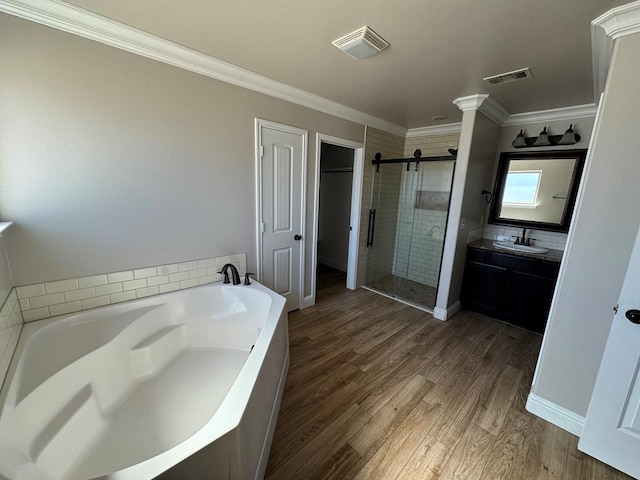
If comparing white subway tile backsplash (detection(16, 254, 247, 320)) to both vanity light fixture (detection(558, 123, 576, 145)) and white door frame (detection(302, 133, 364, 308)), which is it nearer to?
white door frame (detection(302, 133, 364, 308))

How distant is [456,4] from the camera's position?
1.30 meters

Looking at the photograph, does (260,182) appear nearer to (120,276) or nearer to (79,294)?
(120,276)

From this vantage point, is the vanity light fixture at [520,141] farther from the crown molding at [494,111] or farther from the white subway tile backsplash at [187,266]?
the white subway tile backsplash at [187,266]

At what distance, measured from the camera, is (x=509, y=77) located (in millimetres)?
2047

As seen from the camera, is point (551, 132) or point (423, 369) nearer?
point (423, 369)

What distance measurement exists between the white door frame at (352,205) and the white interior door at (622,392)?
2.44 metres

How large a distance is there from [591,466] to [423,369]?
3.30 feet

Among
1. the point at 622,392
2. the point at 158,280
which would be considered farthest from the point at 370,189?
the point at 622,392

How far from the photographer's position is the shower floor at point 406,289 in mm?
3528

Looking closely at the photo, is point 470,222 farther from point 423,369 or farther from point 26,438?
point 26,438

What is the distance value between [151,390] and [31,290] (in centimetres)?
97

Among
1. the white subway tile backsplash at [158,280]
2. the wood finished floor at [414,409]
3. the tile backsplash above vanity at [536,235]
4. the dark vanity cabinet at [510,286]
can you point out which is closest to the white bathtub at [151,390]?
the white subway tile backsplash at [158,280]

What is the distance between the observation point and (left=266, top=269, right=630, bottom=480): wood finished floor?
1.41 metres

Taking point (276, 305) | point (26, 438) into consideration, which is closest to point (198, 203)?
point (276, 305)
